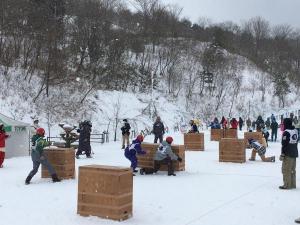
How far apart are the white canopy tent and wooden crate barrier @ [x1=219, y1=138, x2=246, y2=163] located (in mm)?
8689

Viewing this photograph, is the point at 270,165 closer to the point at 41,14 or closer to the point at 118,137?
the point at 118,137

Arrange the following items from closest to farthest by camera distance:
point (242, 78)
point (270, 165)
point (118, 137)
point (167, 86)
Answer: point (270, 165)
point (118, 137)
point (167, 86)
point (242, 78)

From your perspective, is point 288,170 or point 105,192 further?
point 288,170

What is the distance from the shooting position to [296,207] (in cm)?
1005

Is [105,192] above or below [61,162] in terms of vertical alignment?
below

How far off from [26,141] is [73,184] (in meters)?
9.82

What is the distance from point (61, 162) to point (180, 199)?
4.31 m

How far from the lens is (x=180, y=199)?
1073cm

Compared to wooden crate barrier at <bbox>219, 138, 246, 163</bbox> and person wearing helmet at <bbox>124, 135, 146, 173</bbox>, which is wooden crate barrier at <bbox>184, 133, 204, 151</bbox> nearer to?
wooden crate barrier at <bbox>219, 138, 246, 163</bbox>

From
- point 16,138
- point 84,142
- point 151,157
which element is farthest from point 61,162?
point 16,138

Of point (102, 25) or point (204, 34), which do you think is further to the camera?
point (204, 34)

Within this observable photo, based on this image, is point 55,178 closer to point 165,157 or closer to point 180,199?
point 165,157

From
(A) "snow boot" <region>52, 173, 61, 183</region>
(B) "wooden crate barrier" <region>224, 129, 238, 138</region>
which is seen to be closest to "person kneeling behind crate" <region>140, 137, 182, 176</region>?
(A) "snow boot" <region>52, 173, 61, 183</region>

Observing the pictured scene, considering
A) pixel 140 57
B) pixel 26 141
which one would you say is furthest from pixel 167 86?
pixel 26 141
